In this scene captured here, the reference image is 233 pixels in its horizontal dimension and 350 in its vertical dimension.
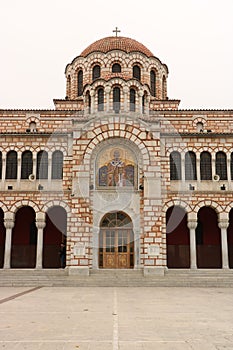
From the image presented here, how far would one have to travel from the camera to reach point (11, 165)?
72.9 feet

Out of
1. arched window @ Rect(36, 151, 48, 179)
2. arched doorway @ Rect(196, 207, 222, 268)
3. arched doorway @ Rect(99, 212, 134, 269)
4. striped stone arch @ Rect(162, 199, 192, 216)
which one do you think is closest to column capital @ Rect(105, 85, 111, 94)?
arched window @ Rect(36, 151, 48, 179)

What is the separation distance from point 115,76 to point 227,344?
1957 cm

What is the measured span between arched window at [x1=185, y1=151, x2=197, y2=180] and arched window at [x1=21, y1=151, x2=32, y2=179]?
9280mm

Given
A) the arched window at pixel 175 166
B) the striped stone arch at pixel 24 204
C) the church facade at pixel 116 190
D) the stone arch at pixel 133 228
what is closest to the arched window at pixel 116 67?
the church facade at pixel 116 190

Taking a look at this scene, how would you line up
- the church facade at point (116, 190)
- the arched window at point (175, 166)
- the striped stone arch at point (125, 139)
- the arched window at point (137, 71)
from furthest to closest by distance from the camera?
the arched window at point (137, 71) → the arched window at point (175, 166) → the striped stone arch at point (125, 139) → the church facade at point (116, 190)

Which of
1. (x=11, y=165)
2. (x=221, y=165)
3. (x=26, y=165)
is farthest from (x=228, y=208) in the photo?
(x=11, y=165)

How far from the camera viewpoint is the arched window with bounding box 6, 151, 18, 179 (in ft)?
72.5

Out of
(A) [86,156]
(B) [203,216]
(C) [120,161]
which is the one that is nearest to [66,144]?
(A) [86,156]

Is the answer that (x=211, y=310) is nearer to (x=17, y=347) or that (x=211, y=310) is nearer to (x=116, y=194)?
(x=17, y=347)

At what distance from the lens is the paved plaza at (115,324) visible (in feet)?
20.7

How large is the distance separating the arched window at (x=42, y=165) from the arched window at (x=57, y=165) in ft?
1.51

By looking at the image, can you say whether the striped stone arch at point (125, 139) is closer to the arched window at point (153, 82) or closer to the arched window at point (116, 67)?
the arched window at point (116, 67)

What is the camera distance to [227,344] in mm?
6324

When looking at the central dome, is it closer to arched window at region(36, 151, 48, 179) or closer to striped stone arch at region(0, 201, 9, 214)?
arched window at region(36, 151, 48, 179)
